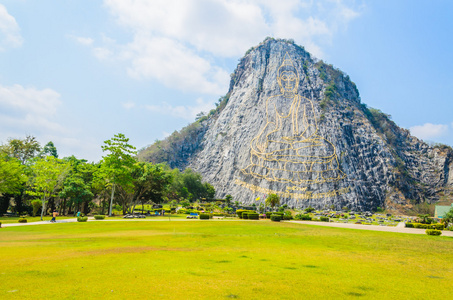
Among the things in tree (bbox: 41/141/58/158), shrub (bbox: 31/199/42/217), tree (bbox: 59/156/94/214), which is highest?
tree (bbox: 41/141/58/158)

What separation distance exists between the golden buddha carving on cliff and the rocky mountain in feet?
1.05

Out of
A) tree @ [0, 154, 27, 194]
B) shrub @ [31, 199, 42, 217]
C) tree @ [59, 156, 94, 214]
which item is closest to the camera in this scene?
tree @ [0, 154, 27, 194]

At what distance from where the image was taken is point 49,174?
1512 inches

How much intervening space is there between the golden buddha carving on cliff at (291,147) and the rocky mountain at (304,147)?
1.05 feet

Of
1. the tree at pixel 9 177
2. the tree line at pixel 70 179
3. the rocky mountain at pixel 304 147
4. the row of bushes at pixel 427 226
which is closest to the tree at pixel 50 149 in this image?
the tree line at pixel 70 179

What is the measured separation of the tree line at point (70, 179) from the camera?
135 ft

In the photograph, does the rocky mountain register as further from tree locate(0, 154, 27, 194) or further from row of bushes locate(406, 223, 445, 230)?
tree locate(0, 154, 27, 194)

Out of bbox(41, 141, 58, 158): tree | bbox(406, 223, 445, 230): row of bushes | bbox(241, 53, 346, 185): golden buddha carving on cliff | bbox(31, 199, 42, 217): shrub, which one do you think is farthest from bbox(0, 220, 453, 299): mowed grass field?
bbox(241, 53, 346, 185): golden buddha carving on cliff

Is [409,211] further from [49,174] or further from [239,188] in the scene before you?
[49,174]

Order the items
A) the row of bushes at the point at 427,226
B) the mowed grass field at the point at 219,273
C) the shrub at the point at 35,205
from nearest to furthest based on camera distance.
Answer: the mowed grass field at the point at 219,273
the row of bushes at the point at 427,226
the shrub at the point at 35,205

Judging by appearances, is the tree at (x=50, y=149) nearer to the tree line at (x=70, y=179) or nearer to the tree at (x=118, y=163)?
the tree line at (x=70, y=179)

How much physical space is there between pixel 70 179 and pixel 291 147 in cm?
6533

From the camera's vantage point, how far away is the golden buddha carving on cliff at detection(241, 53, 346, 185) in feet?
276

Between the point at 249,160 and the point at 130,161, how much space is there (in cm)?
5176
